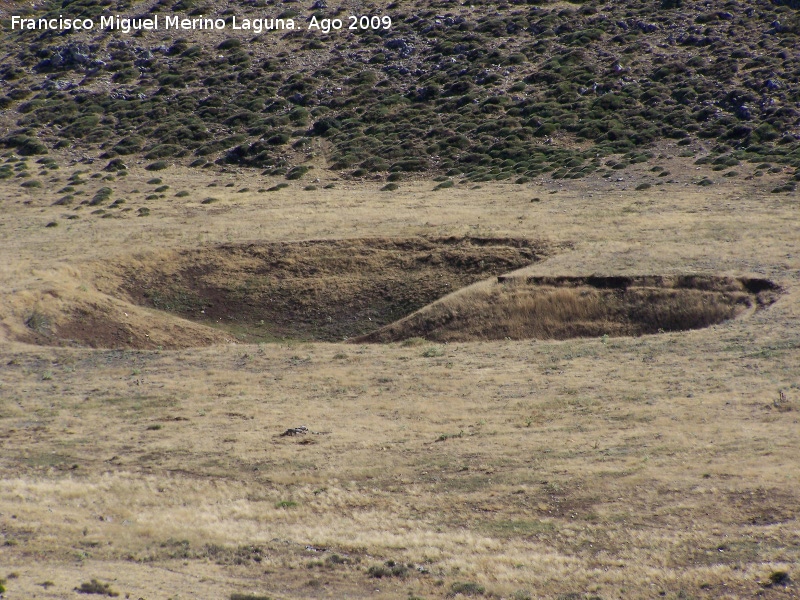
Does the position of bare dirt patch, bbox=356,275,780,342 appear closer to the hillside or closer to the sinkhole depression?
the sinkhole depression

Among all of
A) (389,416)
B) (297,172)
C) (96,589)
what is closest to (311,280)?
(389,416)

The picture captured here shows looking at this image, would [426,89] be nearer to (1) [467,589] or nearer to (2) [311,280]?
(2) [311,280]

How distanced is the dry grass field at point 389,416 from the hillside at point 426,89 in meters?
12.9

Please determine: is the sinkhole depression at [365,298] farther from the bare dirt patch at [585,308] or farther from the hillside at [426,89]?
the hillside at [426,89]

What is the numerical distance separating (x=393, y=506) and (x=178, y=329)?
14.6 metres

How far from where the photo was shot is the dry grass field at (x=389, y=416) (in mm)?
11383

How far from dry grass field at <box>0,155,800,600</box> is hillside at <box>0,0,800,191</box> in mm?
12949

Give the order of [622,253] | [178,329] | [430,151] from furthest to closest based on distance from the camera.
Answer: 1. [430,151]
2. [622,253]
3. [178,329]

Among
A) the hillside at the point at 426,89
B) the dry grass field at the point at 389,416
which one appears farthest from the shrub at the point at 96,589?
the hillside at the point at 426,89

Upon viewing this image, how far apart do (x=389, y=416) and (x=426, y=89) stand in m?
43.1

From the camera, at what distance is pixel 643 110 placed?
52.3 metres

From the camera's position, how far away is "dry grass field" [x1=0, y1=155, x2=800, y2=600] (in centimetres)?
1138

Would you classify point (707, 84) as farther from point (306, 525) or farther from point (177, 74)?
point (306, 525)

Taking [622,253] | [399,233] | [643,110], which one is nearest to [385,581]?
[622,253]
